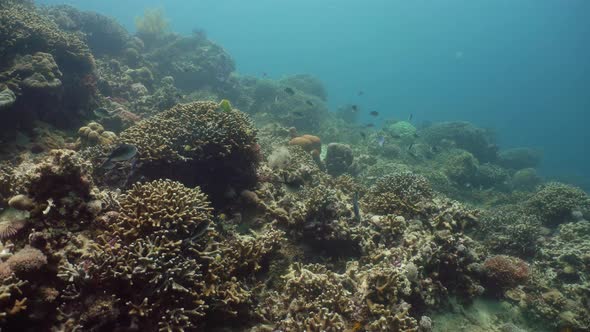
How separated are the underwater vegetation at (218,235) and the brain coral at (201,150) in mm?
33

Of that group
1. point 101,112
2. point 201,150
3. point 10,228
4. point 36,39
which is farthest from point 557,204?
point 36,39

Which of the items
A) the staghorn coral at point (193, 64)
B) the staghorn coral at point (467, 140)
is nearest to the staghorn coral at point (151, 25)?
the staghorn coral at point (193, 64)

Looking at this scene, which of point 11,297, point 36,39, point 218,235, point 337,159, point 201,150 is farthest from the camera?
point 337,159

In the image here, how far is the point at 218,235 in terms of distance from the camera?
215 inches

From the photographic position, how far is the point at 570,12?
138625mm

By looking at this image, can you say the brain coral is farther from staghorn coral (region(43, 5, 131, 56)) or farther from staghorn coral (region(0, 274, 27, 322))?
staghorn coral (region(43, 5, 131, 56))

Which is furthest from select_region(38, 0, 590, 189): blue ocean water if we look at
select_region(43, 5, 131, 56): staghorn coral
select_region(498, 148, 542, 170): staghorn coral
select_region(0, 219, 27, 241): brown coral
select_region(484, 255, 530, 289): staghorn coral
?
select_region(0, 219, 27, 241): brown coral

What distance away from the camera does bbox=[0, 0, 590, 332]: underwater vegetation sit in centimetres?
364

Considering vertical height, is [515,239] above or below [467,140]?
above

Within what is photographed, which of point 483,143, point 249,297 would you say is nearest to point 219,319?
point 249,297

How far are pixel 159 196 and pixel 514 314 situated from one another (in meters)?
7.37

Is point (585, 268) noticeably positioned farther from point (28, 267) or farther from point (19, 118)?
point (19, 118)

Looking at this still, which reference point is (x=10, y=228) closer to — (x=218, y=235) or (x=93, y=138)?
(x=218, y=235)

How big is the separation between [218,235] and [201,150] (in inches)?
83.6
